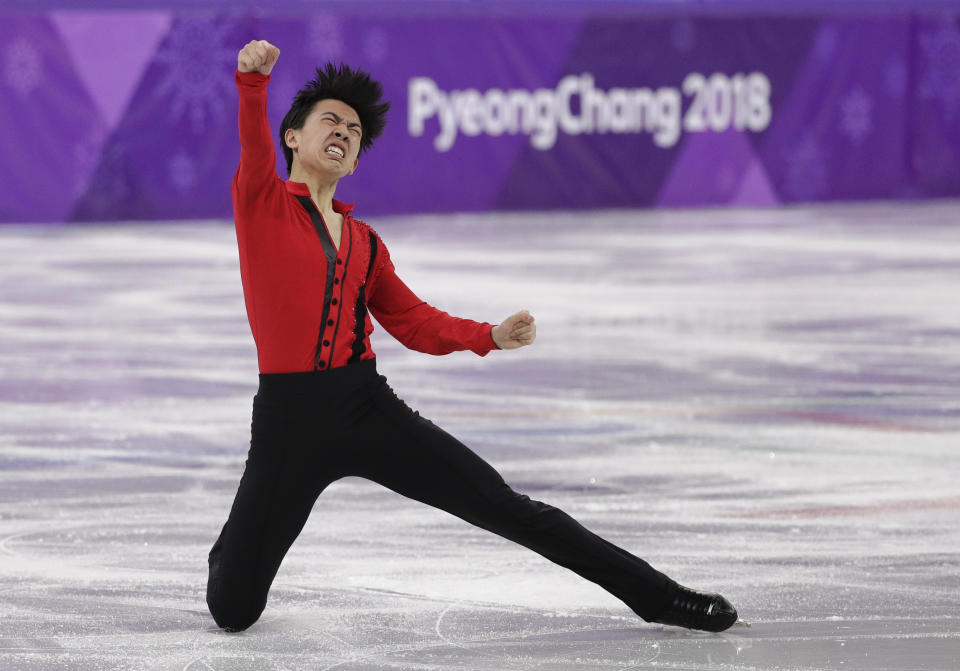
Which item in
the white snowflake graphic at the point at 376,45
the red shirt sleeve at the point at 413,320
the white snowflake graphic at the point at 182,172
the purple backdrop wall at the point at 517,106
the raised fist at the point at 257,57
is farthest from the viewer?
the white snowflake graphic at the point at 376,45

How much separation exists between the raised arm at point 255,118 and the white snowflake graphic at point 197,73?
12833 millimetres

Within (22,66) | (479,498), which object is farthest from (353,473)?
(22,66)

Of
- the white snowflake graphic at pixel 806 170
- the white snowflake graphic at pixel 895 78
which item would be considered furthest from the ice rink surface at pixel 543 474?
the white snowflake graphic at pixel 895 78

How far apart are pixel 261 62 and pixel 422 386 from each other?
4.31 m

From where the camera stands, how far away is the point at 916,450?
6.59 m

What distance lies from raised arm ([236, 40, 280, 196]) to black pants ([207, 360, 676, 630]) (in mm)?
482

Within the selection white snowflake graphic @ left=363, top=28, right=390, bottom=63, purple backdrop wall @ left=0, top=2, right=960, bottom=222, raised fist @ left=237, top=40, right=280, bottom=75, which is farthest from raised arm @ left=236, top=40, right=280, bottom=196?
white snowflake graphic @ left=363, top=28, right=390, bottom=63

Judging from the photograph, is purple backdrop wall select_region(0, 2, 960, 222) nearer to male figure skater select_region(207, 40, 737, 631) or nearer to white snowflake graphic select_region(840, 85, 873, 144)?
white snowflake graphic select_region(840, 85, 873, 144)

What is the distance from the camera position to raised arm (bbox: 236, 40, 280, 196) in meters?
→ 3.91

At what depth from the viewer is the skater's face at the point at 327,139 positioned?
4.29 meters

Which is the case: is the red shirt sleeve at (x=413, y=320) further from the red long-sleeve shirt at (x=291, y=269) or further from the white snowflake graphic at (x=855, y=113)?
the white snowflake graphic at (x=855, y=113)

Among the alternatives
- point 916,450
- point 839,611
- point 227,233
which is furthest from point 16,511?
point 227,233

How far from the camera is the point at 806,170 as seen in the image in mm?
18781

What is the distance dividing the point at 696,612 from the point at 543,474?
6.74ft
